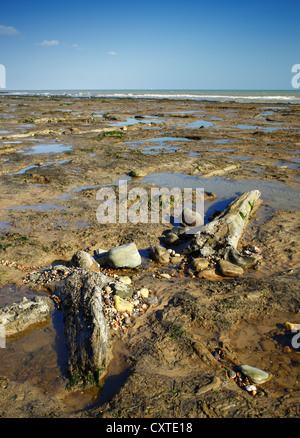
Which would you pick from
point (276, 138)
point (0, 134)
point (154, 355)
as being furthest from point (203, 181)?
point (0, 134)

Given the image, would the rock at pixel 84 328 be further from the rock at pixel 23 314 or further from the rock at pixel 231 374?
the rock at pixel 231 374

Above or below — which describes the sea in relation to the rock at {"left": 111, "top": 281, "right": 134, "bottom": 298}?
above

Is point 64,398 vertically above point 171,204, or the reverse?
point 171,204

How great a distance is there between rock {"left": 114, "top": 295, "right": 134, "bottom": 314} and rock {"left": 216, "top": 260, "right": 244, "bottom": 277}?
2103 millimetres

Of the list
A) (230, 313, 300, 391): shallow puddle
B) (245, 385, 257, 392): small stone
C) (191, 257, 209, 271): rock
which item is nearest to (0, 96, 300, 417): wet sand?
(230, 313, 300, 391): shallow puddle

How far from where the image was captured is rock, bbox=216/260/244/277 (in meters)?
5.73

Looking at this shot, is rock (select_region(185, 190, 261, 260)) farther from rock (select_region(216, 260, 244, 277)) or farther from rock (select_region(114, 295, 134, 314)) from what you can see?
A: rock (select_region(114, 295, 134, 314))

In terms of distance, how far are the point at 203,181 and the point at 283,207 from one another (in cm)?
356

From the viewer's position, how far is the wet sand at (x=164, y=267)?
3158 mm

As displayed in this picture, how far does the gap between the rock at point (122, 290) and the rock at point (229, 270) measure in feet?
6.37

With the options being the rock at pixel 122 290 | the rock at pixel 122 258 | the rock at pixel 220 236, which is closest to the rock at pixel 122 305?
the rock at pixel 122 290

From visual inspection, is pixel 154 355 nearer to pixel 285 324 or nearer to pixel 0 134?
pixel 285 324

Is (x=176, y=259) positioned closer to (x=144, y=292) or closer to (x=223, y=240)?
(x=223, y=240)

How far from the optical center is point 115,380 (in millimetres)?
3395
